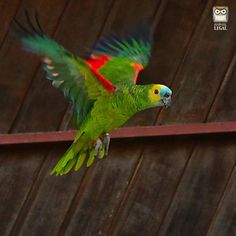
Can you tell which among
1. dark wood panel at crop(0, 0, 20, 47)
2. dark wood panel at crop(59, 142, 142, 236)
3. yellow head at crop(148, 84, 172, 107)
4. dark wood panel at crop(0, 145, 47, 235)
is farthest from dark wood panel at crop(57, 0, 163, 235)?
yellow head at crop(148, 84, 172, 107)

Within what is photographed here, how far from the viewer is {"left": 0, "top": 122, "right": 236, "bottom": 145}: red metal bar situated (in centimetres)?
187

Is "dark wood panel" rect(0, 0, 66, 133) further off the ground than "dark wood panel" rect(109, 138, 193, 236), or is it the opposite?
"dark wood panel" rect(0, 0, 66, 133)

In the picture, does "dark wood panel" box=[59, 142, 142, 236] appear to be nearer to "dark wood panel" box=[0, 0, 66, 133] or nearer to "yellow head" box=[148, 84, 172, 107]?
"dark wood panel" box=[0, 0, 66, 133]

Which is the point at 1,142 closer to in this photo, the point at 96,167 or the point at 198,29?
the point at 96,167

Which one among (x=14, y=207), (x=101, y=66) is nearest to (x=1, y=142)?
(x=14, y=207)

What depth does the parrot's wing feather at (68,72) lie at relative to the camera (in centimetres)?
104

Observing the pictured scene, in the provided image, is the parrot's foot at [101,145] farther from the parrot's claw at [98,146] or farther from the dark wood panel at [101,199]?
the dark wood panel at [101,199]

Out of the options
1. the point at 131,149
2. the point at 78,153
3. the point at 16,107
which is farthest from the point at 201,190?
the point at 78,153

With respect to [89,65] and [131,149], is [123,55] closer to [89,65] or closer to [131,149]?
[89,65]

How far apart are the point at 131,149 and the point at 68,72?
0.85m

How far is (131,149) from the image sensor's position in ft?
6.29

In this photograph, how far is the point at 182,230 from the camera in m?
1.92

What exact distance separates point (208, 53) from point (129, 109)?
840 mm

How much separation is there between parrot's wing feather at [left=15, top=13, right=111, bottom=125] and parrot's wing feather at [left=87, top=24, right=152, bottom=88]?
0.08ft
